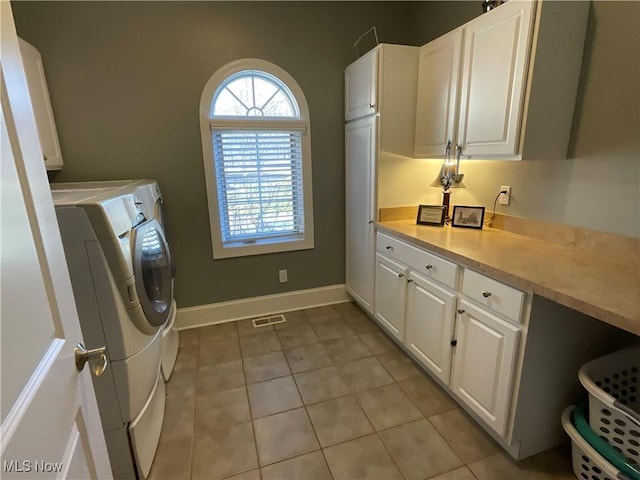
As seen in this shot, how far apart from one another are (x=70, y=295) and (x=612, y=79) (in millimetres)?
2257

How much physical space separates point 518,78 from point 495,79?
0.14 meters

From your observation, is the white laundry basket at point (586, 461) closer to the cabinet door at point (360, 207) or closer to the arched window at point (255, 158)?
the cabinet door at point (360, 207)

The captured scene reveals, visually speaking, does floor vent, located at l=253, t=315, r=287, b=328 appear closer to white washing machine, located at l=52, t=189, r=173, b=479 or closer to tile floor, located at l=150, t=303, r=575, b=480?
tile floor, located at l=150, t=303, r=575, b=480

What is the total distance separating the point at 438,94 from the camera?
2.14 meters

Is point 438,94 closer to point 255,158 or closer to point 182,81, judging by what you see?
point 255,158

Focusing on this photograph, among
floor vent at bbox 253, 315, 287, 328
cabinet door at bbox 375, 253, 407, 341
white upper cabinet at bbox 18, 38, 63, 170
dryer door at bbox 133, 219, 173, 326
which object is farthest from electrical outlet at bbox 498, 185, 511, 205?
white upper cabinet at bbox 18, 38, 63, 170

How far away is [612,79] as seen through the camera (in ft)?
5.04

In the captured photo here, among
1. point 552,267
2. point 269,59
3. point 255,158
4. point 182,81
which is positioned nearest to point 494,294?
point 552,267

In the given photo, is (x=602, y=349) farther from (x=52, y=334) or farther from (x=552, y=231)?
(x=52, y=334)

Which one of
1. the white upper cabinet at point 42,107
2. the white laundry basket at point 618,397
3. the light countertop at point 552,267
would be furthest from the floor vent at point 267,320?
the white laundry basket at point 618,397

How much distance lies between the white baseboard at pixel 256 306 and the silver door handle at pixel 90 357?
6.82 ft

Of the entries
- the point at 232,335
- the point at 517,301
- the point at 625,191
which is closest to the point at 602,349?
the point at 517,301

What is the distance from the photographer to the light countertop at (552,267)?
1.12m

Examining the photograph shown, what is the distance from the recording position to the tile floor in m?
1.55
